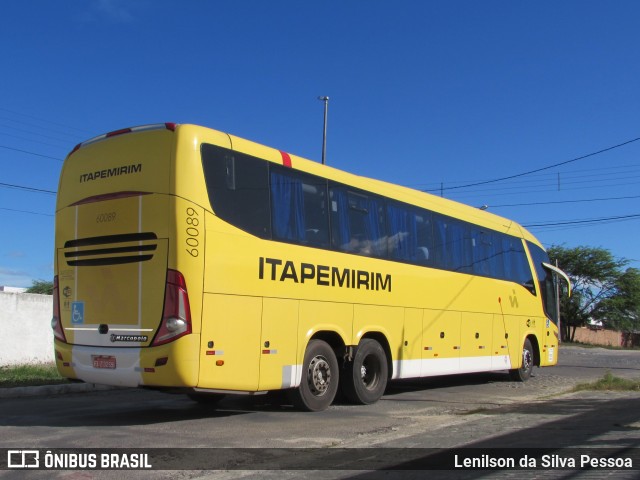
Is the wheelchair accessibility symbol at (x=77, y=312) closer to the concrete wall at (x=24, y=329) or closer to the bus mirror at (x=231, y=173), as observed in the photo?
the bus mirror at (x=231, y=173)

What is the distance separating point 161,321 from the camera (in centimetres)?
788

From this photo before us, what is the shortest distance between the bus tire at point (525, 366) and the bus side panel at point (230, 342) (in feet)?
31.3

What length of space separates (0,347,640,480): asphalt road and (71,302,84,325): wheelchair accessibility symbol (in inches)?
54.3

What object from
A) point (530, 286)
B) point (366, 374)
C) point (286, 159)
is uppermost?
point (286, 159)

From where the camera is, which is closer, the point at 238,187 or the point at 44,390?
the point at 238,187

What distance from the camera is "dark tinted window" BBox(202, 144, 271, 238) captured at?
27.2 feet

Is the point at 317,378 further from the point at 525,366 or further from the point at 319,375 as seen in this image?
the point at 525,366

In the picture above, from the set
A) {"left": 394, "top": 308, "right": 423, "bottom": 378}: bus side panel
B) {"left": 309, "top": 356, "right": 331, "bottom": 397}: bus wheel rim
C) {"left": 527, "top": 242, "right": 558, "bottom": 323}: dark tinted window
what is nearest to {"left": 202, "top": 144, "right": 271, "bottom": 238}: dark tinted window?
{"left": 309, "top": 356, "right": 331, "bottom": 397}: bus wheel rim

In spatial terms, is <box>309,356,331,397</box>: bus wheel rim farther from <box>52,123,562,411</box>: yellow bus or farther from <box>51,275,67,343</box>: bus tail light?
<box>51,275,67,343</box>: bus tail light

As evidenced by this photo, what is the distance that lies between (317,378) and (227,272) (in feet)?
8.44

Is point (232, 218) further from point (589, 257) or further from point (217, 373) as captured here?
point (589, 257)

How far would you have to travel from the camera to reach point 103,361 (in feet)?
27.2

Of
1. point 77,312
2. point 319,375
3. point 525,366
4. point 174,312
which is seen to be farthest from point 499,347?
point 77,312

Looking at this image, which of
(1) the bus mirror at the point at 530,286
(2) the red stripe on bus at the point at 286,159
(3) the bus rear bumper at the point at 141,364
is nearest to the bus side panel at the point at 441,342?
(1) the bus mirror at the point at 530,286
